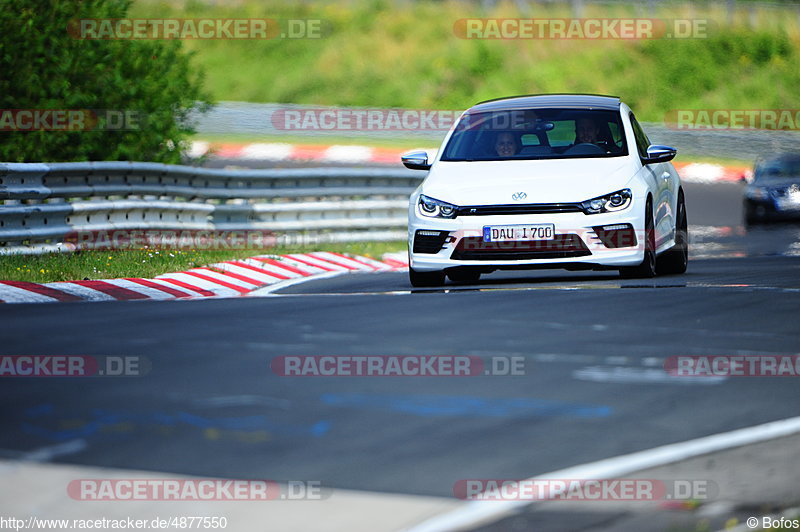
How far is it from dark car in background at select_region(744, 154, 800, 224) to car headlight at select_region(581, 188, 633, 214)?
1308cm

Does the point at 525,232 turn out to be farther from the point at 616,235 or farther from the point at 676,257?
the point at 676,257

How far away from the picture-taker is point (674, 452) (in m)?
5.82

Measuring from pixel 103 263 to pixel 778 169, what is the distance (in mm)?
14819

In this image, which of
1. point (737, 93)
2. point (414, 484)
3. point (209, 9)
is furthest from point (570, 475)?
point (209, 9)

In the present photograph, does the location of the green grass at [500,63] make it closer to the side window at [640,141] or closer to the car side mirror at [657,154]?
the side window at [640,141]

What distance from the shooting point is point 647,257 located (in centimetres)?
1227

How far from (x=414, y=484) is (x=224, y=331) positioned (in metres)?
3.98

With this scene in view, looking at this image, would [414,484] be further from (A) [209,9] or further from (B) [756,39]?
(A) [209,9]

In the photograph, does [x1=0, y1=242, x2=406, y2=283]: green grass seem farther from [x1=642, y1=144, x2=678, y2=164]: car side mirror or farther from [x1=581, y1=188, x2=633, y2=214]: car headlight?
[x1=642, y1=144, x2=678, y2=164]: car side mirror

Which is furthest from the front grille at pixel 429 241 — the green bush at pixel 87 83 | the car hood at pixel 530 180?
the green bush at pixel 87 83
